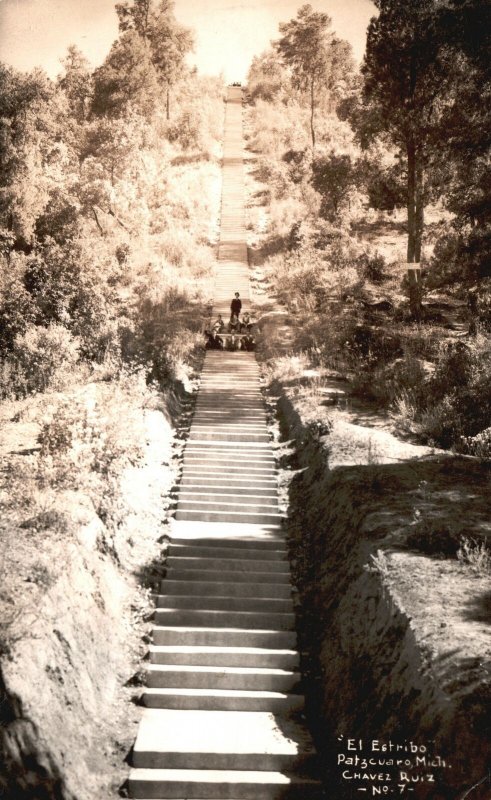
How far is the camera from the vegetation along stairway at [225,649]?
25.8 ft

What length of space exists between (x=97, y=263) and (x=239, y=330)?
5.04m

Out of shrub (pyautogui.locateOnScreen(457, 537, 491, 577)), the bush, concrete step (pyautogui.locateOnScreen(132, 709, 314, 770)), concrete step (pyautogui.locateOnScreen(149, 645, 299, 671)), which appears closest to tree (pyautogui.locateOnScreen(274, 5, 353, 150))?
the bush

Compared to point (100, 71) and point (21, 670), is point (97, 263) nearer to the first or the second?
point (21, 670)

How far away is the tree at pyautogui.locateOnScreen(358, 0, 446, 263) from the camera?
68.9 ft

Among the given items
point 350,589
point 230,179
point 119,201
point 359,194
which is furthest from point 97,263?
point 230,179

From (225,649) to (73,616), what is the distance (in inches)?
90.0

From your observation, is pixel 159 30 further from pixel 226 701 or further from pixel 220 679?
pixel 226 701

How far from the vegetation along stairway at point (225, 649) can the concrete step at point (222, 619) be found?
0.05 feet

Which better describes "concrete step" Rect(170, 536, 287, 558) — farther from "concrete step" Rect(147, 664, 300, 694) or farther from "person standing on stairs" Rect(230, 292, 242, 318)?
"person standing on stairs" Rect(230, 292, 242, 318)

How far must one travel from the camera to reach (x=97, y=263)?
68.8 feet

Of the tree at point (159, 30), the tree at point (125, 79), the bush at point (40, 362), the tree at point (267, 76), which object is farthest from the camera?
the tree at point (267, 76)

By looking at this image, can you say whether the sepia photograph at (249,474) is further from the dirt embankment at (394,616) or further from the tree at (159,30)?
the tree at (159,30)

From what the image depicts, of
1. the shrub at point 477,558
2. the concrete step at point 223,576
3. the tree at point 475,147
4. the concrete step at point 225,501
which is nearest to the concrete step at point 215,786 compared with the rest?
the shrub at point 477,558

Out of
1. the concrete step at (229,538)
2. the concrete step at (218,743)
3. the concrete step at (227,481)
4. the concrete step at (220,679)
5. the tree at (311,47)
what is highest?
the tree at (311,47)
